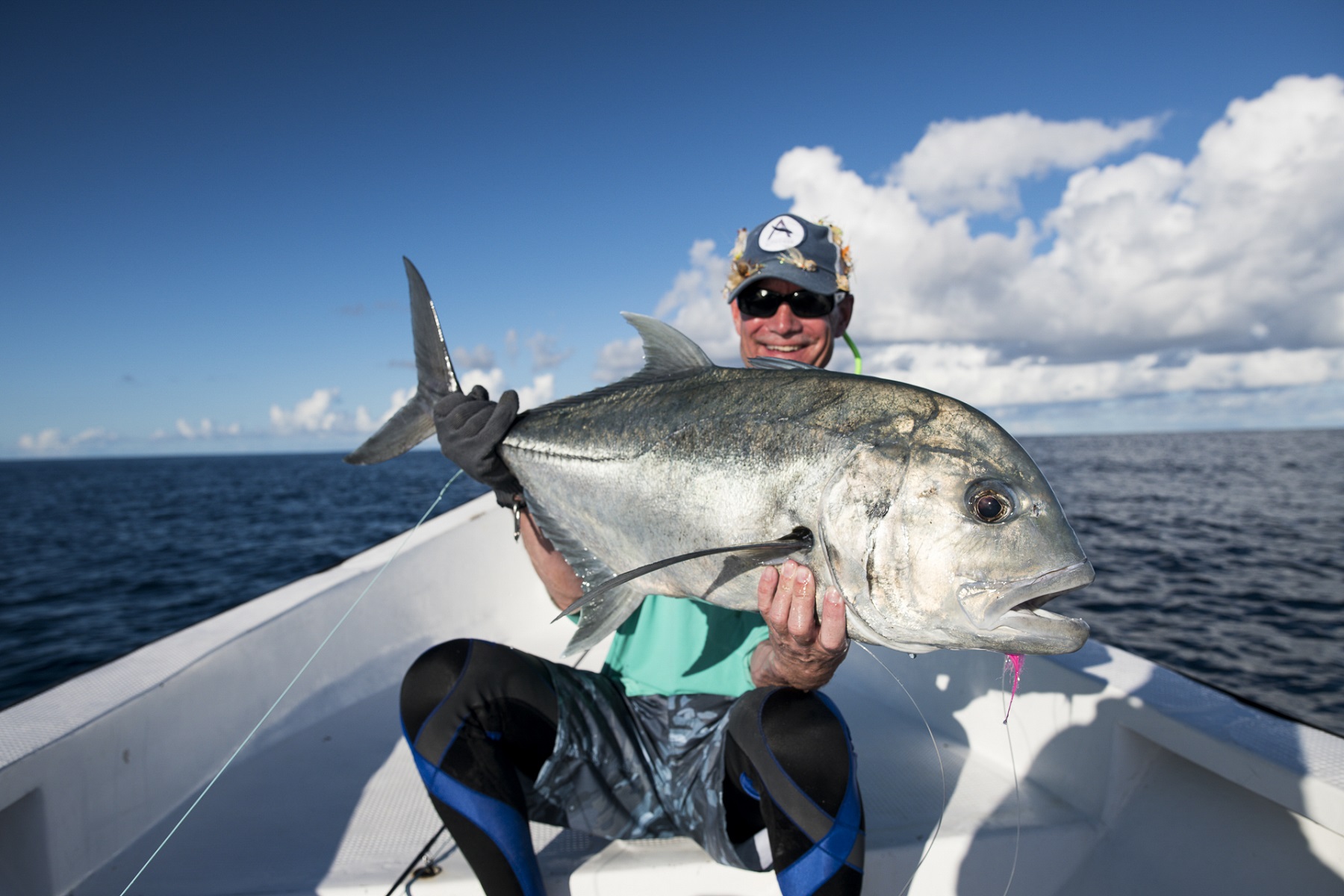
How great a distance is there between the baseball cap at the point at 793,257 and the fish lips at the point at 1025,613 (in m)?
1.72

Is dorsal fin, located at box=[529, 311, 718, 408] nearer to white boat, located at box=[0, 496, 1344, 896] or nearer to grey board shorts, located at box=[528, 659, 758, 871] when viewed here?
grey board shorts, located at box=[528, 659, 758, 871]

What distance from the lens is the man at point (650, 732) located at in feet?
6.01

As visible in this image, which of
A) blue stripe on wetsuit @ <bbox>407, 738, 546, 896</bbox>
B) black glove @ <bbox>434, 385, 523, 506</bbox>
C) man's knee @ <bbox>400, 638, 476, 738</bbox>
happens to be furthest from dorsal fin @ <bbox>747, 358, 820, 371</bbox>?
blue stripe on wetsuit @ <bbox>407, 738, 546, 896</bbox>

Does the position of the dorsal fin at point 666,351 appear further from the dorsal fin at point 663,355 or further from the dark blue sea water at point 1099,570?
the dark blue sea water at point 1099,570

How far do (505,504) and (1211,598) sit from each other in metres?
13.8

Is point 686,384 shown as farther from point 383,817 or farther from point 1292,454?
point 1292,454

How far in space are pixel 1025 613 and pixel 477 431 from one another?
1834 mm

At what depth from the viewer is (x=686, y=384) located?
210cm

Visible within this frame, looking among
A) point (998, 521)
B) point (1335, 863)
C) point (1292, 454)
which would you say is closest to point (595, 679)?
point (998, 521)

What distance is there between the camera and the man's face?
9.82ft

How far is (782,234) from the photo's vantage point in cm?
292

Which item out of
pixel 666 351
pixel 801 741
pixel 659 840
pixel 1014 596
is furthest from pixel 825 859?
pixel 666 351

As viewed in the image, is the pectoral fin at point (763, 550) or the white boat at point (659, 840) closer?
the pectoral fin at point (763, 550)

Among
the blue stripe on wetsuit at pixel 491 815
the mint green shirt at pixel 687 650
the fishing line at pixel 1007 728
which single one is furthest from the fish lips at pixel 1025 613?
the blue stripe on wetsuit at pixel 491 815
